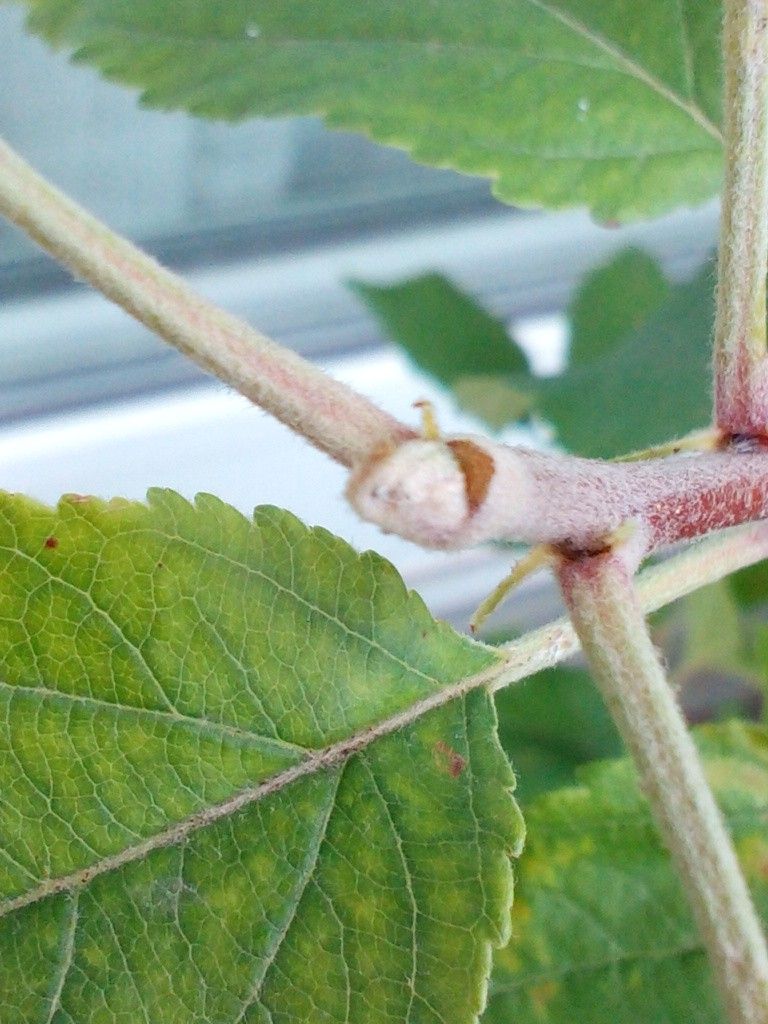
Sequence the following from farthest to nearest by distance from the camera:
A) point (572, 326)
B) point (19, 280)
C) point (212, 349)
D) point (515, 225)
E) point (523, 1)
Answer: point (515, 225), point (19, 280), point (572, 326), point (523, 1), point (212, 349)

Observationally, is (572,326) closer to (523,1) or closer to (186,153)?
(186,153)

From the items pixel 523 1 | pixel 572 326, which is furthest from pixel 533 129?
pixel 572 326

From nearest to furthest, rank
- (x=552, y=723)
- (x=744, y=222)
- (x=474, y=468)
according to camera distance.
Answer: (x=474, y=468)
(x=744, y=222)
(x=552, y=723)

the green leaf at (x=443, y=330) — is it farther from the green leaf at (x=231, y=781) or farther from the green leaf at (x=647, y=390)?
the green leaf at (x=231, y=781)

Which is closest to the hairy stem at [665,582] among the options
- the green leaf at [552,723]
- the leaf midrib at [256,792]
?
the leaf midrib at [256,792]

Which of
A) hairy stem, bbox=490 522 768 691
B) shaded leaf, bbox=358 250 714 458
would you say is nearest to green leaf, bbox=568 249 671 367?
shaded leaf, bbox=358 250 714 458

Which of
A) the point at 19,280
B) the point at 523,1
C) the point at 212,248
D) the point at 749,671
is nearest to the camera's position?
the point at 523,1

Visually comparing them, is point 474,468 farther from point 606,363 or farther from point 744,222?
Result: point 606,363

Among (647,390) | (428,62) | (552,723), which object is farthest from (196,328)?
(552,723)
